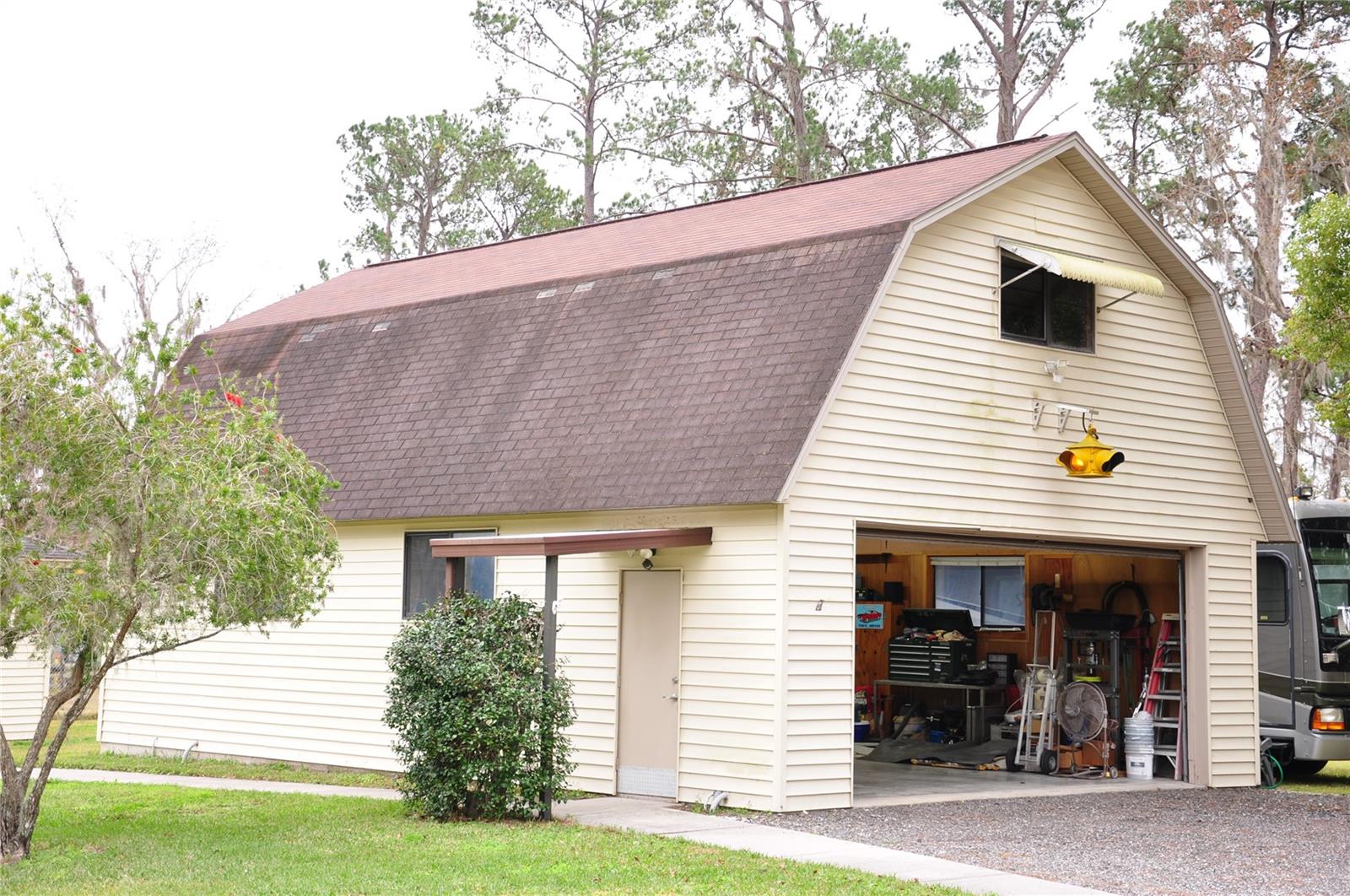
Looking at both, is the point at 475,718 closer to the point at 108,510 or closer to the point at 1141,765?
the point at 108,510

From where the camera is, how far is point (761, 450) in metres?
12.5

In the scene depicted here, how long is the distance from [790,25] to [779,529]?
20.0m

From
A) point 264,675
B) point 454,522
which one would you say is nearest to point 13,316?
point 454,522

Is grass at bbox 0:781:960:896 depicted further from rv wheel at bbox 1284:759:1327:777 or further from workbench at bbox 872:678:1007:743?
rv wheel at bbox 1284:759:1327:777

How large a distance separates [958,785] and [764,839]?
4555mm

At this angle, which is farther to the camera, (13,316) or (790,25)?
(790,25)

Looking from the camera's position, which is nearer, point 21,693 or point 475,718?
point 475,718

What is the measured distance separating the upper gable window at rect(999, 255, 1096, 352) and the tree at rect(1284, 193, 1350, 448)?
12.0 ft

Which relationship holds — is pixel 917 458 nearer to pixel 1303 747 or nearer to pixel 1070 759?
pixel 1070 759

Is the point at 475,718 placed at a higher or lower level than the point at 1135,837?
higher

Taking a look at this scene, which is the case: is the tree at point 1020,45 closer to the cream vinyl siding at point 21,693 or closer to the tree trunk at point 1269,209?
the tree trunk at point 1269,209

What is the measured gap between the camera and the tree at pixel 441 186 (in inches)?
1313

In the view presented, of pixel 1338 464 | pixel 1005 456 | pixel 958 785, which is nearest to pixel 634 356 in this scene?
pixel 1005 456

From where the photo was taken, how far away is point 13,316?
1040cm
